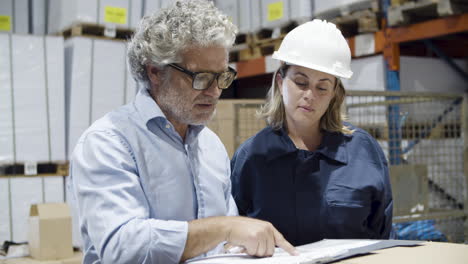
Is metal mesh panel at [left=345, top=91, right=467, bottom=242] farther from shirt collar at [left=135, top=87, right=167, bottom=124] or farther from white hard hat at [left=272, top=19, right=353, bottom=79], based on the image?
shirt collar at [left=135, top=87, right=167, bottom=124]

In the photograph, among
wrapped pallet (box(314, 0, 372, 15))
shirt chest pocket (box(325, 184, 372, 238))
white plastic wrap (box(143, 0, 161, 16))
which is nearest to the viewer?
shirt chest pocket (box(325, 184, 372, 238))

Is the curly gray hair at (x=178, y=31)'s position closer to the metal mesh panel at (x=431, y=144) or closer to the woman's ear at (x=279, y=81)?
the woman's ear at (x=279, y=81)

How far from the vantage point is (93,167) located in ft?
5.53

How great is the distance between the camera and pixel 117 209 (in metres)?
1.63

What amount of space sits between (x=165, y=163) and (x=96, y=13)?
4190 mm

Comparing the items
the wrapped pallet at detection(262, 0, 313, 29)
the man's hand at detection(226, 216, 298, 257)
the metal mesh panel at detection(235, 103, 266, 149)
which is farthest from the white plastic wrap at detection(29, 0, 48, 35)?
the man's hand at detection(226, 216, 298, 257)

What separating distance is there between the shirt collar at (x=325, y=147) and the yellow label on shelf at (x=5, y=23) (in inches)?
173


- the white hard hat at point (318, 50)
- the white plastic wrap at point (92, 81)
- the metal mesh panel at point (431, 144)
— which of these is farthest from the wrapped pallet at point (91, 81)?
the white hard hat at point (318, 50)

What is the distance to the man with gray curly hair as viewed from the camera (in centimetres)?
162

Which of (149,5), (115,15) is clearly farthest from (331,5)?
(115,15)

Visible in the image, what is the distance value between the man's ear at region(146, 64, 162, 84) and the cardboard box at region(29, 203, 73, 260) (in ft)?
6.67

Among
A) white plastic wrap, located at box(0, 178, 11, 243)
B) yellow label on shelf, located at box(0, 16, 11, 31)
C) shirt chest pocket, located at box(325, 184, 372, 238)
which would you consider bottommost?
white plastic wrap, located at box(0, 178, 11, 243)

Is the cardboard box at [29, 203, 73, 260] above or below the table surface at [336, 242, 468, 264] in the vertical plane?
below

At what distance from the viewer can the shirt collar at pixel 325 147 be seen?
8.20 feet
